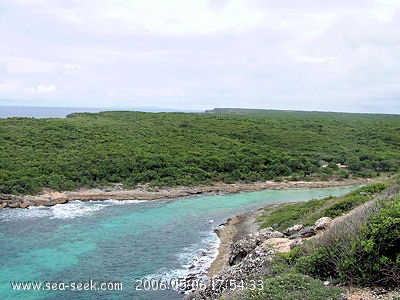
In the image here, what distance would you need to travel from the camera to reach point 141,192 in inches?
1564

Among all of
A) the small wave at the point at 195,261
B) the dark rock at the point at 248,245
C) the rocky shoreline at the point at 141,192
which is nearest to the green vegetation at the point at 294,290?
the dark rock at the point at 248,245

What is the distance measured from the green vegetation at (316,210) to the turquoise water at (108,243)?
3876 mm

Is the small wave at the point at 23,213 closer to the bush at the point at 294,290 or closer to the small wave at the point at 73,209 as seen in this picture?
the small wave at the point at 73,209

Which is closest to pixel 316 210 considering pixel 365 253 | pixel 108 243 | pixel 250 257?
pixel 250 257

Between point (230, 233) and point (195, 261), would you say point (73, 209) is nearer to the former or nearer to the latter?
point (230, 233)

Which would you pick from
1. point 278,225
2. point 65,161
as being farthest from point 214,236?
point 65,161

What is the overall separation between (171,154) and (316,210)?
95.4 ft

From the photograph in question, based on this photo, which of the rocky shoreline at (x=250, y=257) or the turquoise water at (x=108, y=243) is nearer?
the rocky shoreline at (x=250, y=257)

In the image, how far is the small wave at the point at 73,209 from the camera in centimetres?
3081

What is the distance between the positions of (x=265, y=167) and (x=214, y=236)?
79.7 feet

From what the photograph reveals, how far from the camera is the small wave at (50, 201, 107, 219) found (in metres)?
30.8

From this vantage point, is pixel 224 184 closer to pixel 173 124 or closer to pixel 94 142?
pixel 94 142

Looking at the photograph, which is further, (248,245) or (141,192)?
(141,192)

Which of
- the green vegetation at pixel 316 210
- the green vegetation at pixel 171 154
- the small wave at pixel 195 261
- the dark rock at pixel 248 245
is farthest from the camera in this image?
A: the green vegetation at pixel 171 154
